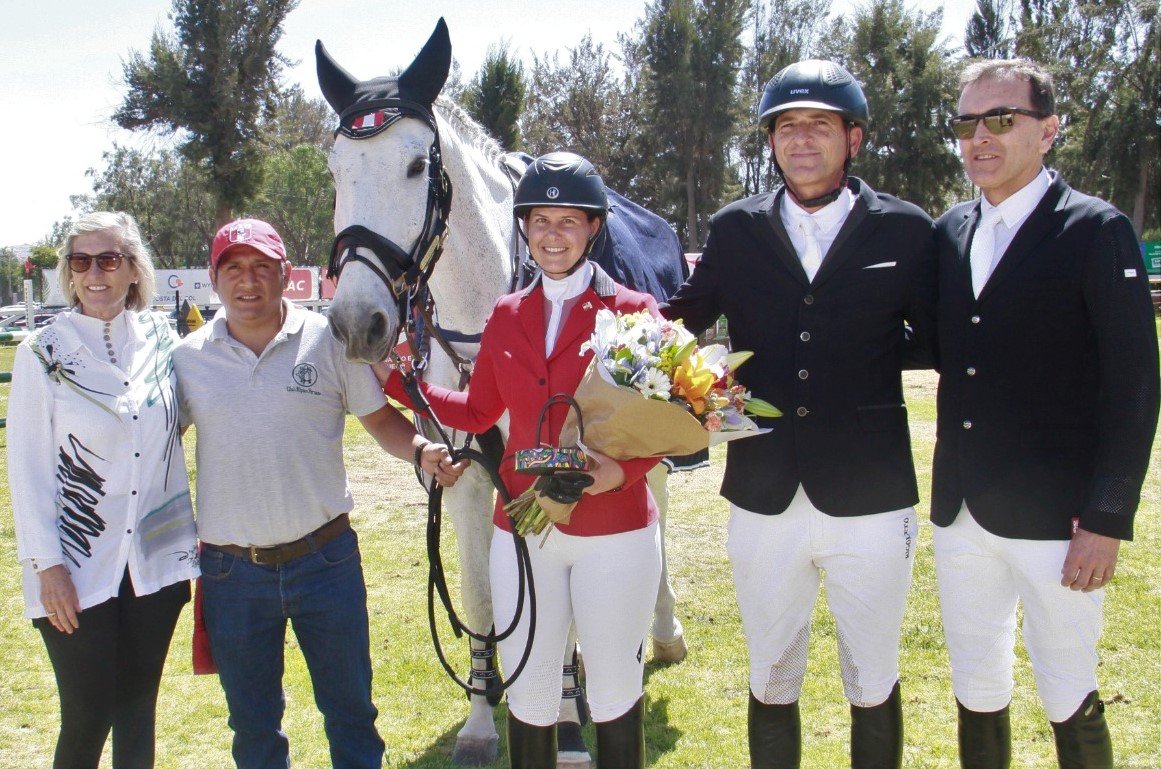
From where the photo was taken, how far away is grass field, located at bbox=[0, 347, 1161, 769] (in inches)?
139

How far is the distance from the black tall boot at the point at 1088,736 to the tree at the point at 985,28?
4112 centimetres

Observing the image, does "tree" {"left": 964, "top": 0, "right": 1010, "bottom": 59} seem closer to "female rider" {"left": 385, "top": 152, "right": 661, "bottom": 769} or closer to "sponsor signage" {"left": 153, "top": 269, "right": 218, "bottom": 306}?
"sponsor signage" {"left": 153, "top": 269, "right": 218, "bottom": 306}

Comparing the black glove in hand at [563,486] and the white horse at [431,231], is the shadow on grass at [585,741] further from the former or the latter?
the black glove in hand at [563,486]

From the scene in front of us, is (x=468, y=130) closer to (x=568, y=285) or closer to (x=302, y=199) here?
(x=568, y=285)

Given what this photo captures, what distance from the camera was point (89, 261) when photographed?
101 inches

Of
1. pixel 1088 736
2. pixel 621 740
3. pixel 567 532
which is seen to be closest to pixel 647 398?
pixel 567 532

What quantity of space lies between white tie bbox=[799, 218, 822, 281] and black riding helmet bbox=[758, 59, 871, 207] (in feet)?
0.19

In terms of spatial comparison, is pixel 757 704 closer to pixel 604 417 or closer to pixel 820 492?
pixel 820 492

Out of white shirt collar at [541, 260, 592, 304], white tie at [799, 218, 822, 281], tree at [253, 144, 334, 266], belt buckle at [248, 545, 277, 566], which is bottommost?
belt buckle at [248, 545, 277, 566]

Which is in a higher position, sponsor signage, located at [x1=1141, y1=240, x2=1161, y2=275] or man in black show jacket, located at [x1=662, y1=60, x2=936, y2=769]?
sponsor signage, located at [x1=1141, y1=240, x2=1161, y2=275]

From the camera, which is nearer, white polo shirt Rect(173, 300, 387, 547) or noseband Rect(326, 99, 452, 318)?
white polo shirt Rect(173, 300, 387, 547)

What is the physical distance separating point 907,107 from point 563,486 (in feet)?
110

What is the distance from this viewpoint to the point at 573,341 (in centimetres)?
243

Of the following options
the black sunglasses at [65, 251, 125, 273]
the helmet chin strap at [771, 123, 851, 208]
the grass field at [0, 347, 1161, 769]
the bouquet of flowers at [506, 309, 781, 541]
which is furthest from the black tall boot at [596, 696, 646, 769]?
the black sunglasses at [65, 251, 125, 273]
